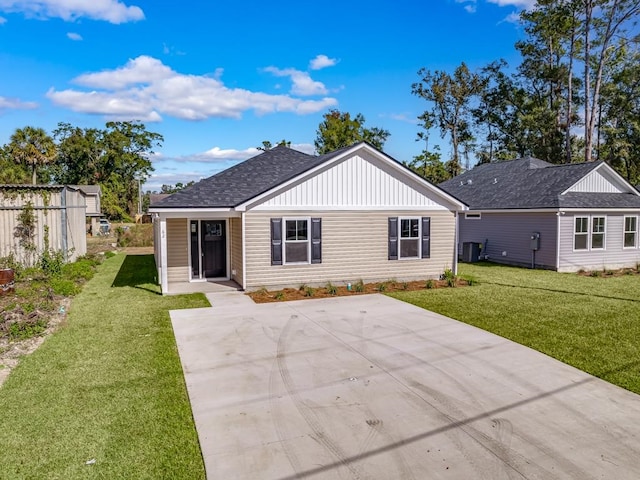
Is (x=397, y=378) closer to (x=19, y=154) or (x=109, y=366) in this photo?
(x=109, y=366)

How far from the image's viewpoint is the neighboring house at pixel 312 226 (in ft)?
41.5

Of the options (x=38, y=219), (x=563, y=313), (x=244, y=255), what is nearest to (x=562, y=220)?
(x=563, y=313)

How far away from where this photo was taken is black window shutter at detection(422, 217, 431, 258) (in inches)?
571

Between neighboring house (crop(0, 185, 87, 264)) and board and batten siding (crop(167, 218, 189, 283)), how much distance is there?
4.95 metres

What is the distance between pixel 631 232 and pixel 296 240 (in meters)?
15.1

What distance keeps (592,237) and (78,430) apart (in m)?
18.9

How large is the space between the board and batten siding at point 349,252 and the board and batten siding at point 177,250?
8.77 feet

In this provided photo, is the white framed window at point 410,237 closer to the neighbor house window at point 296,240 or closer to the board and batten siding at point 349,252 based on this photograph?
the board and batten siding at point 349,252

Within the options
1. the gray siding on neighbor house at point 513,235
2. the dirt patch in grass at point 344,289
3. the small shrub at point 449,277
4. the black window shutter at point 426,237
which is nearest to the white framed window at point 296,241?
the dirt patch in grass at point 344,289

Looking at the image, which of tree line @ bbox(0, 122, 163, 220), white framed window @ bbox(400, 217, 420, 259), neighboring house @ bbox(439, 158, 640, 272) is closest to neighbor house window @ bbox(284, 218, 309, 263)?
white framed window @ bbox(400, 217, 420, 259)

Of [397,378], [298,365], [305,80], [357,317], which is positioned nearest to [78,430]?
[298,365]

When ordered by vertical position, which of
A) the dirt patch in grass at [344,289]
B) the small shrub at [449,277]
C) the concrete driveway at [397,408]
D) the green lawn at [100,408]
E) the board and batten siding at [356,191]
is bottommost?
the concrete driveway at [397,408]

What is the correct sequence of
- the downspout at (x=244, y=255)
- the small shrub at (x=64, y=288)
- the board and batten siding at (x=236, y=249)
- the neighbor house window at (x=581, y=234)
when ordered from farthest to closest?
the neighbor house window at (x=581, y=234) → the board and batten siding at (x=236, y=249) → the downspout at (x=244, y=255) → the small shrub at (x=64, y=288)

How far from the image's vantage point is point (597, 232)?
17938 millimetres
